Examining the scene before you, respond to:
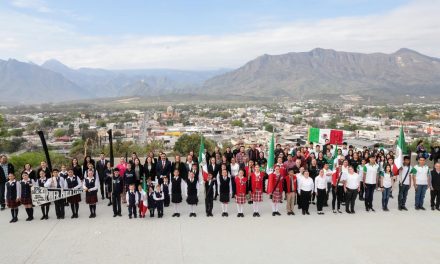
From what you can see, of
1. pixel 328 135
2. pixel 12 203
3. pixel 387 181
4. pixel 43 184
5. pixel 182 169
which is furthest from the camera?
pixel 328 135

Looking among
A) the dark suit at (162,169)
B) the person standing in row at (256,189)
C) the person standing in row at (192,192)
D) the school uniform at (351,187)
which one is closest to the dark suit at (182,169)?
the dark suit at (162,169)

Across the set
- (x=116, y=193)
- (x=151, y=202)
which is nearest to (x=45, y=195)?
(x=116, y=193)

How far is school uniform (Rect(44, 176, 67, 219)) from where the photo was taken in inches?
349

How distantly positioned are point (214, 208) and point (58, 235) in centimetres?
379

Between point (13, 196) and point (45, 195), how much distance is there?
2.32 ft

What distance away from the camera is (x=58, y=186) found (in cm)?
905

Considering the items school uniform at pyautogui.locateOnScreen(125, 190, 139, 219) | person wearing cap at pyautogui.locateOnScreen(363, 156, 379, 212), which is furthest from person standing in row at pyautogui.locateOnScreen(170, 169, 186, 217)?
person wearing cap at pyautogui.locateOnScreen(363, 156, 379, 212)

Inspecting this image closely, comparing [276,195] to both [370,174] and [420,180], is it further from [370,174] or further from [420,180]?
[420,180]

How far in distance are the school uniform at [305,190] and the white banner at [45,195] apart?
5604 mm

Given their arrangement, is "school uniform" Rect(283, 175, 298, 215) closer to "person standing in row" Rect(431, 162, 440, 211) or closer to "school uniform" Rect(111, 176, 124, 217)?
"person standing in row" Rect(431, 162, 440, 211)

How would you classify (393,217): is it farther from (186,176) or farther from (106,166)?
(106,166)

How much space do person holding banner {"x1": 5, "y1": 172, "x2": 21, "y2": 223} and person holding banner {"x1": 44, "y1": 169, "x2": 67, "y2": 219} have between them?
0.63m

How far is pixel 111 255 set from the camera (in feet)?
22.1

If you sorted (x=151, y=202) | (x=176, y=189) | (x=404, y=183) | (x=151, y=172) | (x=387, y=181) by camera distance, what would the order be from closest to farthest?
(x=151, y=202) < (x=176, y=189) < (x=387, y=181) < (x=404, y=183) < (x=151, y=172)
